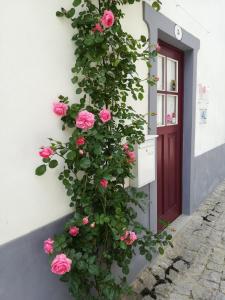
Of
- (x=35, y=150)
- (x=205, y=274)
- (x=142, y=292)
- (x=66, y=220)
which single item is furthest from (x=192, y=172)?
(x=35, y=150)

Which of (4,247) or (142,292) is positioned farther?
(142,292)

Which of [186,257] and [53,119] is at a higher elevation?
[53,119]

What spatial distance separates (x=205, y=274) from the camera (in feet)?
9.10

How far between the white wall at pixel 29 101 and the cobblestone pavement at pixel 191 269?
1286 millimetres

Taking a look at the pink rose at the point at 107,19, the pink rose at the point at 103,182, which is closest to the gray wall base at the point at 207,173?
the pink rose at the point at 103,182

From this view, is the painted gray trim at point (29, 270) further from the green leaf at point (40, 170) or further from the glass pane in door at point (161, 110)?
the glass pane in door at point (161, 110)

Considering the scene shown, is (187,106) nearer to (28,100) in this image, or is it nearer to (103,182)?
(103,182)

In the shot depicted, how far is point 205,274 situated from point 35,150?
2111 mm

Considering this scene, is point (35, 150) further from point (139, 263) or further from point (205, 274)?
point (205, 274)

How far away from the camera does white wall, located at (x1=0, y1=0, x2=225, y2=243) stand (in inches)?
57.7

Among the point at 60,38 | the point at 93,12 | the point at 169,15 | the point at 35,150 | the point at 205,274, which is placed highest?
the point at 169,15

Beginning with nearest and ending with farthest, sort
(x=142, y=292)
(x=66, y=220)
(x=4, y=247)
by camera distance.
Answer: (x=4, y=247)
(x=66, y=220)
(x=142, y=292)

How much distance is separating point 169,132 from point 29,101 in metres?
2.42

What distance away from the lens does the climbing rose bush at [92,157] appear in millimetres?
1667
